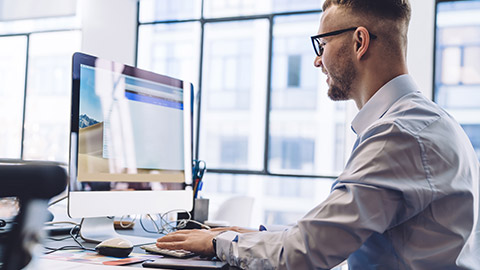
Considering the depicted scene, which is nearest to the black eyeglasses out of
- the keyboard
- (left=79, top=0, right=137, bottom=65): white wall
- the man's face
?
the man's face

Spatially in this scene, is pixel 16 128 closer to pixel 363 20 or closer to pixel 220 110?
pixel 220 110

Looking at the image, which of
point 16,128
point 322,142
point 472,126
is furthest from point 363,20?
point 16,128

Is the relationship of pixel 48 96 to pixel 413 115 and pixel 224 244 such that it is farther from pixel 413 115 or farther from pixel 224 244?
pixel 413 115

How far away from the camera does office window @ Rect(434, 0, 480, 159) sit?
4086mm

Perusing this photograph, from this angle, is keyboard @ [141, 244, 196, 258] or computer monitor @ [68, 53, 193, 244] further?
computer monitor @ [68, 53, 193, 244]

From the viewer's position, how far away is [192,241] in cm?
120

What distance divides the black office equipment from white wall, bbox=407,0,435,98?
12.2ft

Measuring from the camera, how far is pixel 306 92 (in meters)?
5.50

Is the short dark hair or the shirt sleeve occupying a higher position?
the short dark hair

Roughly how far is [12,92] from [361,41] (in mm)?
5142

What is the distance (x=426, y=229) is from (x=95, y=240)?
895 mm

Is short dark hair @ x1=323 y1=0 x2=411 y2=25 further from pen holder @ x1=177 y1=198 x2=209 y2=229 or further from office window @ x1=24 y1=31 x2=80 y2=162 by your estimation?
office window @ x1=24 y1=31 x2=80 y2=162

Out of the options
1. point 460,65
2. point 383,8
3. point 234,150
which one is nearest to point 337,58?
point 383,8

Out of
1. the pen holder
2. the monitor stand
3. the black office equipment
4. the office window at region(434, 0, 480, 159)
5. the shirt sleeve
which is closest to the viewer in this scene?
the black office equipment
